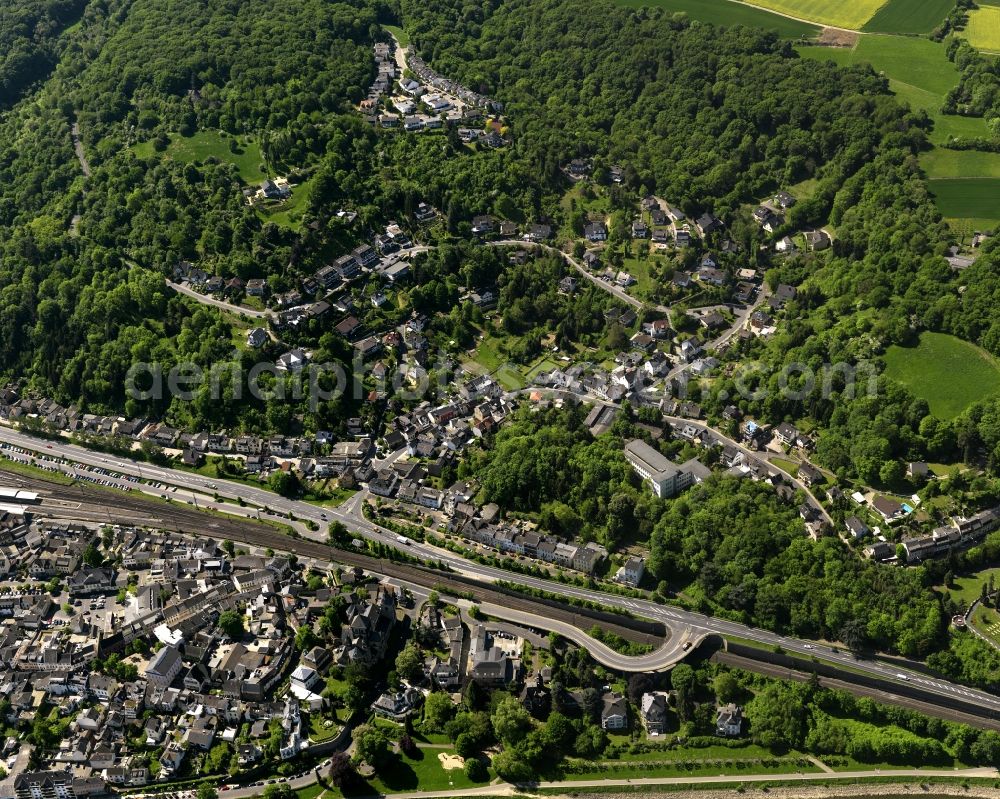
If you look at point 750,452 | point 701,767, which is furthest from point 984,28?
point 701,767

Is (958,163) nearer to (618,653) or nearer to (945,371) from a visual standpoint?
(945,371)

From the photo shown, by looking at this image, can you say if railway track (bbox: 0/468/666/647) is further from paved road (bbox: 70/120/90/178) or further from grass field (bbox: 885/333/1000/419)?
paved road (bbox: 70/120/90/178)

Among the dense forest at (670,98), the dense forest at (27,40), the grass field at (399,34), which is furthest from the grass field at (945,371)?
the dense forest at (27,40)

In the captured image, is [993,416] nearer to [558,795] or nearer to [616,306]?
[616,306]

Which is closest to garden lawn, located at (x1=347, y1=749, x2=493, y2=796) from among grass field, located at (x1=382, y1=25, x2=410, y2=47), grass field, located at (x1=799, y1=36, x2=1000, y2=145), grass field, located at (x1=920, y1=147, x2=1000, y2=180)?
grass field, located at (x1=920, y1=147, x2=1000, y2=180)

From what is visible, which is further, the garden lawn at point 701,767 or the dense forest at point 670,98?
the dense forest at point 670,98

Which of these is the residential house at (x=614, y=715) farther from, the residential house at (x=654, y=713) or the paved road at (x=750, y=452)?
the paved road at (x=750, y=452)
